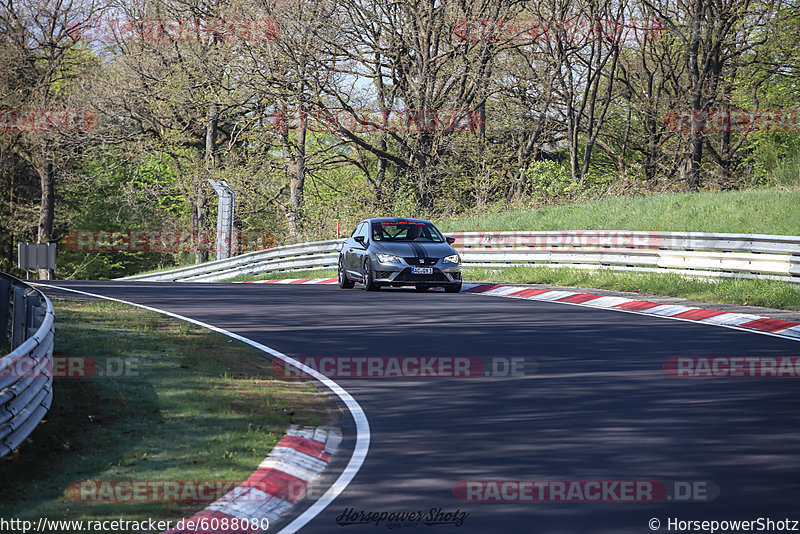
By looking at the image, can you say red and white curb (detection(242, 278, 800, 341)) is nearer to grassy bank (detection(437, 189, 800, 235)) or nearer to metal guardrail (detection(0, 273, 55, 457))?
grassy bank (detection(437, 189, 800, 235))

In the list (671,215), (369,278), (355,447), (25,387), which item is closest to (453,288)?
(369,278)

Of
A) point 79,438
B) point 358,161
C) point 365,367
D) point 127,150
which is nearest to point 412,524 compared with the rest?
point 79,438

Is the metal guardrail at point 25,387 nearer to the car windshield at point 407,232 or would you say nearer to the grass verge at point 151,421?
the grass verge at point 151,421

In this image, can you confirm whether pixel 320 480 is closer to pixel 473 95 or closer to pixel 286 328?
pixel 286 328

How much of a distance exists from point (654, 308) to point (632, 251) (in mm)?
5095

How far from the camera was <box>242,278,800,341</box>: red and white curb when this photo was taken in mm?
15133

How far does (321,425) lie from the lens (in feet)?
29.3

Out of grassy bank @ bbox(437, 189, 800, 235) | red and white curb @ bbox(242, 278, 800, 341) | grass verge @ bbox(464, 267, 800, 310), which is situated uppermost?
grassy bank @ bbox(437, 189, 800, 235)

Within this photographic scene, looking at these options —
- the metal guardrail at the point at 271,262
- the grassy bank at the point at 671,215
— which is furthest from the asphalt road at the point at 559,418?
the metal guardrail at the point at 271,262

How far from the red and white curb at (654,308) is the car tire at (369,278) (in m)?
2.30

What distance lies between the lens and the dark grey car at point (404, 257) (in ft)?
70.9

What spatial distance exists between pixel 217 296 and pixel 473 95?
24.1 meters

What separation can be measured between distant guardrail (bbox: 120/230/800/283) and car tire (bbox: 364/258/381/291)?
5.38m

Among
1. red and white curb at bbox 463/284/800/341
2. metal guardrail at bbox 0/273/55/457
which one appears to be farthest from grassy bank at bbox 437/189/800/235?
metal guardrail at bbox 0/273/55/457
